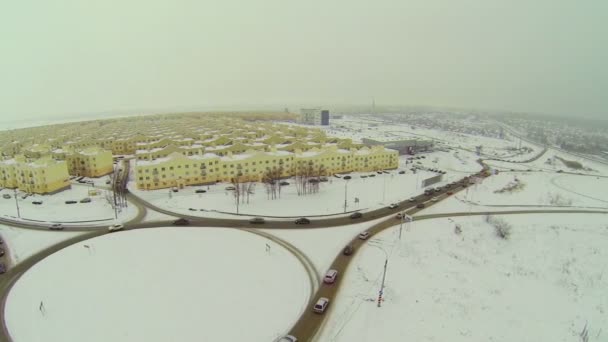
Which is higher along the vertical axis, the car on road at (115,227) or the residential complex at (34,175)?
the residential complex at (34,175)

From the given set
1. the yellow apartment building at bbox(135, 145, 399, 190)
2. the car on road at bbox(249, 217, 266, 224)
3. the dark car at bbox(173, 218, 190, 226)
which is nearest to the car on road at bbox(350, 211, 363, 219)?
the car on road at bbox(249, 217, 266, 224)

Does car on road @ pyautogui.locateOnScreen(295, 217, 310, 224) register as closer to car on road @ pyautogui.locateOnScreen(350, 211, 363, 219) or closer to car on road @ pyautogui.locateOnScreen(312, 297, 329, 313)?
car on road @ pyautogui.locateOnScreen(350, 211, 363, 219)

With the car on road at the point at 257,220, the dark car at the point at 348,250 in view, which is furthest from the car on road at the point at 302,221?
the dark car at the point at 348,250

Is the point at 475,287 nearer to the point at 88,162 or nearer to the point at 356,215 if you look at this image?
the point at 356,215

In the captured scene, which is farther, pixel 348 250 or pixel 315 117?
pixel 315 117

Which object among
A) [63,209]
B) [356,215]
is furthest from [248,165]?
[63,209]

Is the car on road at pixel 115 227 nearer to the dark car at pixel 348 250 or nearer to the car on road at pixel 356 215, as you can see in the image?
the dark car at pixel 348 250
